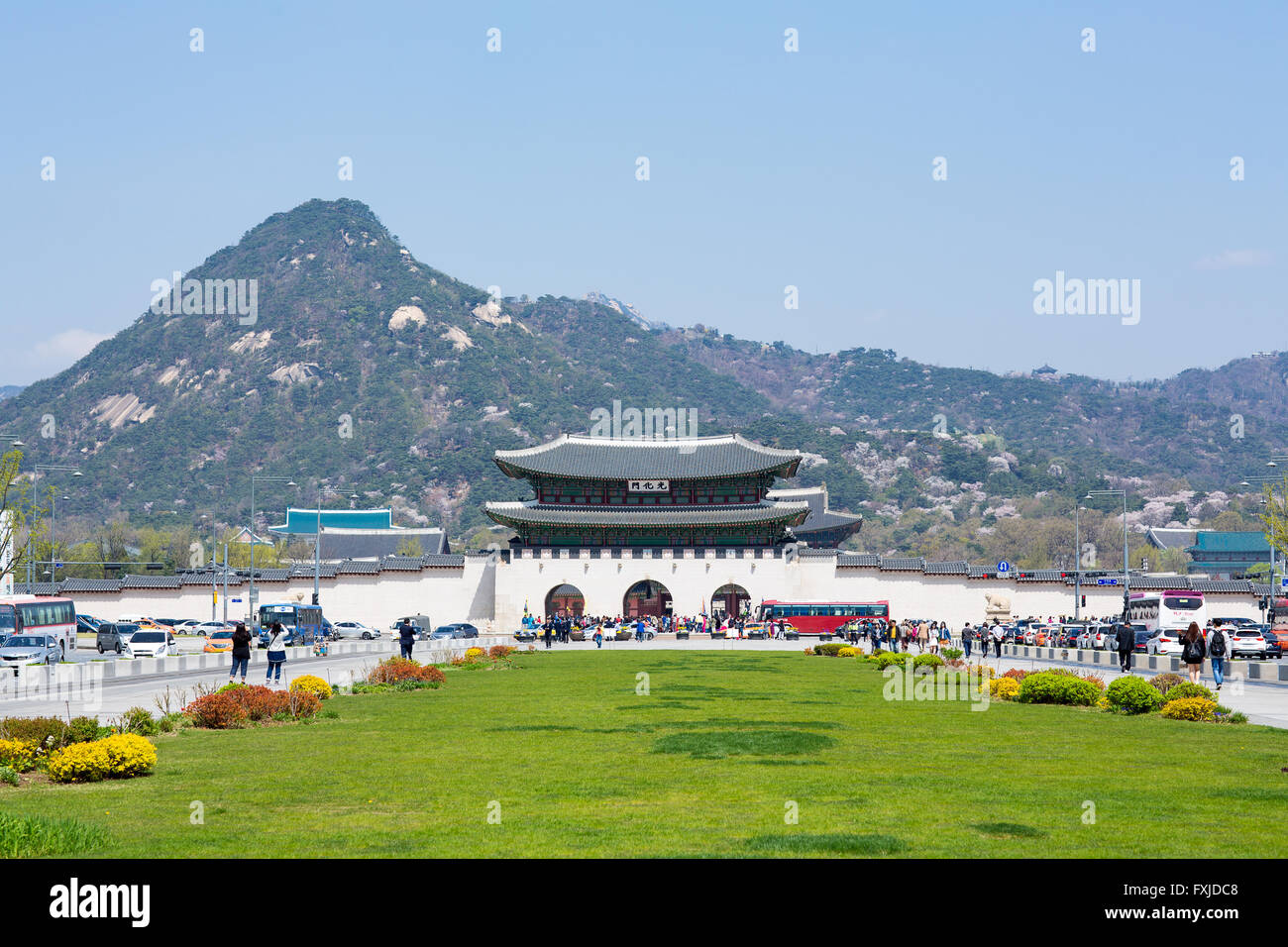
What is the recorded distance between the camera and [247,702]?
24484 millimetres

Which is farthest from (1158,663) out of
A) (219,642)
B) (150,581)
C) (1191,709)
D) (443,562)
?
(150,581)

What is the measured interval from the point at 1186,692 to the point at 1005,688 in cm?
523

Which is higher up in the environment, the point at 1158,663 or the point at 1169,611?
the point at 1158,663

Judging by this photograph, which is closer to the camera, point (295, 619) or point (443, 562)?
point (295, 619)

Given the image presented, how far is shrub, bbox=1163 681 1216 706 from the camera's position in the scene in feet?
85.1

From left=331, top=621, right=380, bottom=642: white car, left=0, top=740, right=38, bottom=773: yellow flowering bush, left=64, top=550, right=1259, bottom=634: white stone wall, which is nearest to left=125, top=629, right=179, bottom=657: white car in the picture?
left=331, top=621, right=380, bottom=642: white car

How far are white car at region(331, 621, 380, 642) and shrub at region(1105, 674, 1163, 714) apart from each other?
188ft

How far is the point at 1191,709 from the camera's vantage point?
2447 centimetres

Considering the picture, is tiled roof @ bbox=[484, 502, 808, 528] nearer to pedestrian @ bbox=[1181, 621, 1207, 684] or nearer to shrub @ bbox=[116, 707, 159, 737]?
pedestrian @ bbox=[1181, 621, 1207, 684]

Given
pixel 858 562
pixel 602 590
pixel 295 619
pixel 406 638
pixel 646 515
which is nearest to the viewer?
pixel 406 638

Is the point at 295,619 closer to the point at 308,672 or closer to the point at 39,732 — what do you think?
the point at 308,672

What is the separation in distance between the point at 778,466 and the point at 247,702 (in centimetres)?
6684

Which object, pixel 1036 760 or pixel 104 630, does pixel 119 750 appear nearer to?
pixel 1036 760

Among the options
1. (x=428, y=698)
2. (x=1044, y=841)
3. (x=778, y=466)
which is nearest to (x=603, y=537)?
(x=778, y=466)
